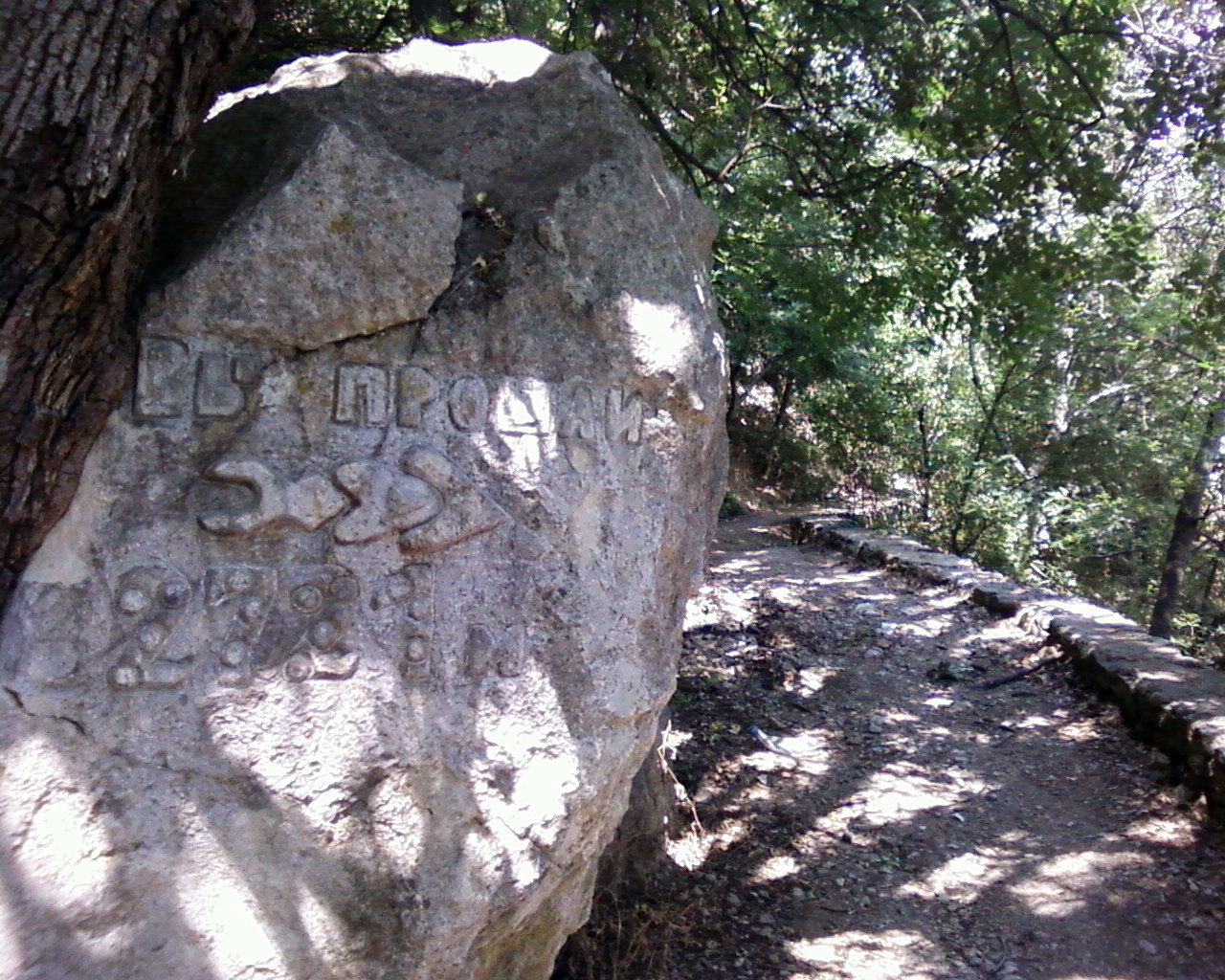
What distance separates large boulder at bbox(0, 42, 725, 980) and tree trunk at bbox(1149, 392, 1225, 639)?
8.34 meters

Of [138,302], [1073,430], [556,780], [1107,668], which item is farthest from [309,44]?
[1073,430]

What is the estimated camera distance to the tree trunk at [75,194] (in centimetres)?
181

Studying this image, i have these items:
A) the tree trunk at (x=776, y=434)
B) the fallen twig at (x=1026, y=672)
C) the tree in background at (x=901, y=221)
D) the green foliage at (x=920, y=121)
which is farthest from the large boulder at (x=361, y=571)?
the tree trunk at (x=776, y=434)

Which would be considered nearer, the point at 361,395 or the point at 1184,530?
the point at 361,395

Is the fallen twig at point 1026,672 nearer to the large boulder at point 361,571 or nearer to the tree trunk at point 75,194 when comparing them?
the large boulder at point 361,571

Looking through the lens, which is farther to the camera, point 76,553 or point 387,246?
point 387,246

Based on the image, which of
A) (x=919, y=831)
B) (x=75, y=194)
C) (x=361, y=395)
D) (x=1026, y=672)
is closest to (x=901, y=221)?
(x=1026, y=672)

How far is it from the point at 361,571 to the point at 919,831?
2.90 meters

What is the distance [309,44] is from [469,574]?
3.58m

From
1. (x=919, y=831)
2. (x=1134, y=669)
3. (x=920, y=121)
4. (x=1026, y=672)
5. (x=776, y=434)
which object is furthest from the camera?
(x=776, y=434)

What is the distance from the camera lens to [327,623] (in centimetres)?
224

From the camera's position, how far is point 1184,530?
979 centimetres

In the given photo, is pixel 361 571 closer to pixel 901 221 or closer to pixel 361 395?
pixel 361 395

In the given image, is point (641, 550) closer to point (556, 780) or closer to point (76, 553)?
point (556, 780)
